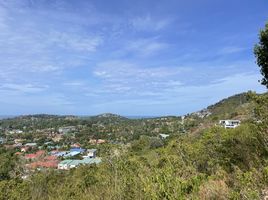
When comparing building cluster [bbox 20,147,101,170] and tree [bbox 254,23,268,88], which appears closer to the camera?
tree [bbox 254,23,268,88]

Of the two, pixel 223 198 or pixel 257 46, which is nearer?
pixel 223 198

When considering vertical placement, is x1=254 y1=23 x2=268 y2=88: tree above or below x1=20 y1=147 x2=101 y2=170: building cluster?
above

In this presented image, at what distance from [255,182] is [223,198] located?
51 centimetres

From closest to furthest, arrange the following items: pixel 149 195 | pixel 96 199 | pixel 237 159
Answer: pixel 149 195 → pixel 96 199 → pixel 237 159

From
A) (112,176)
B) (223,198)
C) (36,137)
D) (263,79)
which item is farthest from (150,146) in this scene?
(36,137)

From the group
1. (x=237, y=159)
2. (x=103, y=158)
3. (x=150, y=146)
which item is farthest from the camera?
(x=150, y=146)

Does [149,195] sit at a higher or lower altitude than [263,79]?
lower

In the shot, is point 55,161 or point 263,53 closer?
point 263,53

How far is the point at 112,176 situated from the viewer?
7.41 meters

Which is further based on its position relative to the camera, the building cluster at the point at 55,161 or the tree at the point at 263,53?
the building cluster at the point at 55,161

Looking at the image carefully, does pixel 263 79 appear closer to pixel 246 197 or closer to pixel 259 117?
pixel 259 117

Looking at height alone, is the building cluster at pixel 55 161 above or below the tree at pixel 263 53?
below

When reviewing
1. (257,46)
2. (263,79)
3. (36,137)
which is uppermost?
(257,46)

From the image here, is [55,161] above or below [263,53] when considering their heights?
below
